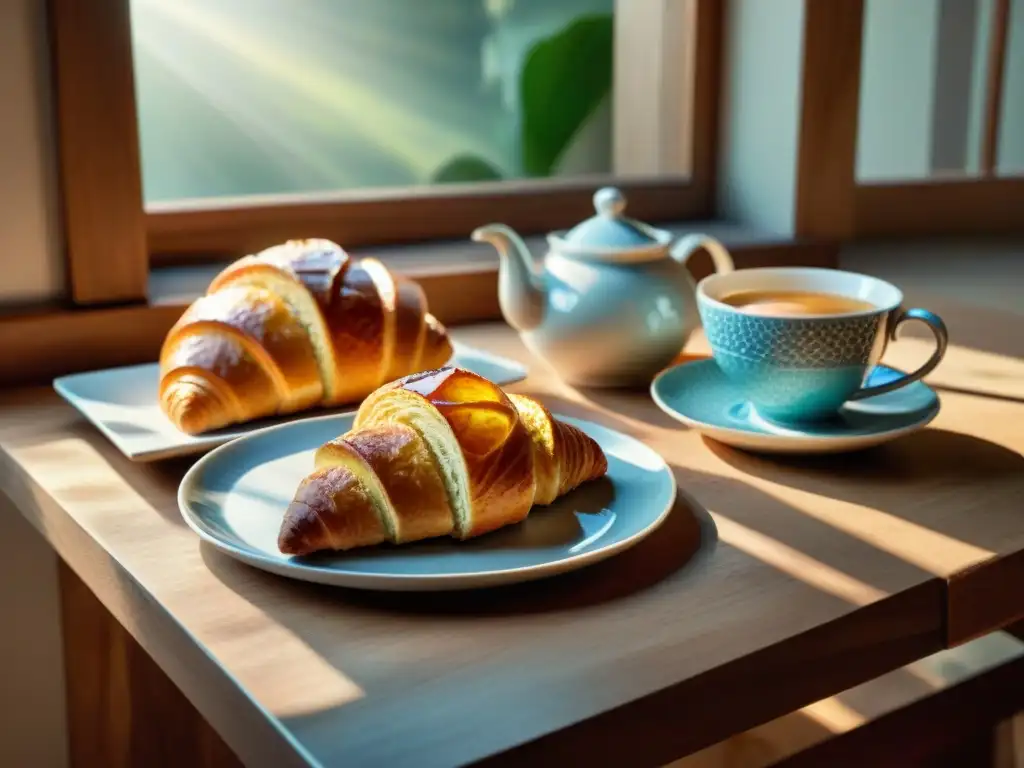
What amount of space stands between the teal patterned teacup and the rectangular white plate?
0.63ft

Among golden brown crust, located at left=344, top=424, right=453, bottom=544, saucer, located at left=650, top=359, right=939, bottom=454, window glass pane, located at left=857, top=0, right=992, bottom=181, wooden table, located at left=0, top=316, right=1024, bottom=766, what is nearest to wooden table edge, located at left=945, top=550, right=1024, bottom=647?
wooden table, located at left=0, top=316, right=1024, bottom=766

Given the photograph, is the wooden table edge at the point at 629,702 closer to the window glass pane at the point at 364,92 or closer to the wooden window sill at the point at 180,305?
the wooden window sill at the point at 180,305

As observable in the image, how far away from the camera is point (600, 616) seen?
623 mm

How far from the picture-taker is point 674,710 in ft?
1.83

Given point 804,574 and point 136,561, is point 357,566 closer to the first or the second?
point 136,561

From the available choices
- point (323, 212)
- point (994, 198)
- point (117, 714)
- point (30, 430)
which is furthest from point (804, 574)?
point (994, 198)

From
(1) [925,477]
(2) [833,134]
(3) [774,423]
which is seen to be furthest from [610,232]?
(2) [833,134]

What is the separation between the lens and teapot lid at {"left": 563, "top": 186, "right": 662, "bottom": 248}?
1007 millimetres

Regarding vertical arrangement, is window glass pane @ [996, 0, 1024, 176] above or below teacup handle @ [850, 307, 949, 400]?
above

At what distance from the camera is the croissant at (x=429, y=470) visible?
0.66 meters

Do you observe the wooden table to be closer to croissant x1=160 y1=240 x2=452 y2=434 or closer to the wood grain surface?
croissant x1=160 y1=240 x2=452 y2=434

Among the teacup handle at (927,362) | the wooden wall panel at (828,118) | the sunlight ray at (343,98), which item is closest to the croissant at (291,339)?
the teacup handle at (927,362)

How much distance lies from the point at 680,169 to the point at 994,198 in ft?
1.68

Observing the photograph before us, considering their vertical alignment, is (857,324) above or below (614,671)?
above
